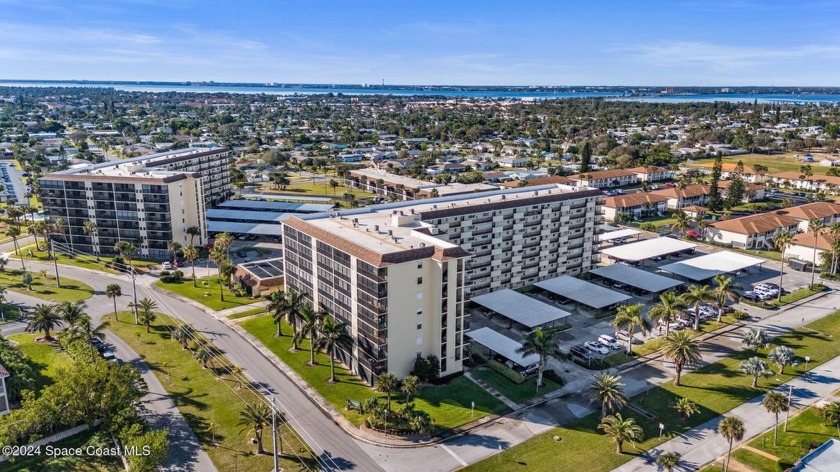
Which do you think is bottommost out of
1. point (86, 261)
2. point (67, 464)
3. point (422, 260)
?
point (67, 464)

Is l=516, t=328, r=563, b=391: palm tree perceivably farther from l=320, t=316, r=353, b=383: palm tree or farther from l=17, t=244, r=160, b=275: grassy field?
l=17, t=244, r=160, b=275: grassy field

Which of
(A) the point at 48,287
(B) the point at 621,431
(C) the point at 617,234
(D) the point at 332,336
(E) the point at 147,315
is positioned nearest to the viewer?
(B) the point at 621,431

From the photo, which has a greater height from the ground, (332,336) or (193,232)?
(193,232)

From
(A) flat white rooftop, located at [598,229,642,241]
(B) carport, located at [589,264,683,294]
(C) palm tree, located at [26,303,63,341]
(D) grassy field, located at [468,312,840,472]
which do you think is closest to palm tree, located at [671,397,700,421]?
(D) grassy field, located at [468,312,840,472]

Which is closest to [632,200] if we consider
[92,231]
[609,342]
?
[609,342]

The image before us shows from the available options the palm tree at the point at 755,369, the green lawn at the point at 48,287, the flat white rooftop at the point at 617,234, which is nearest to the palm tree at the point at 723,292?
the palm tree at the point at 755,369

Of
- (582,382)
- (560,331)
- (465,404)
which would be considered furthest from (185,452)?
(560,331)

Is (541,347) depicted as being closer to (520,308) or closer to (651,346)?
(520,308)
